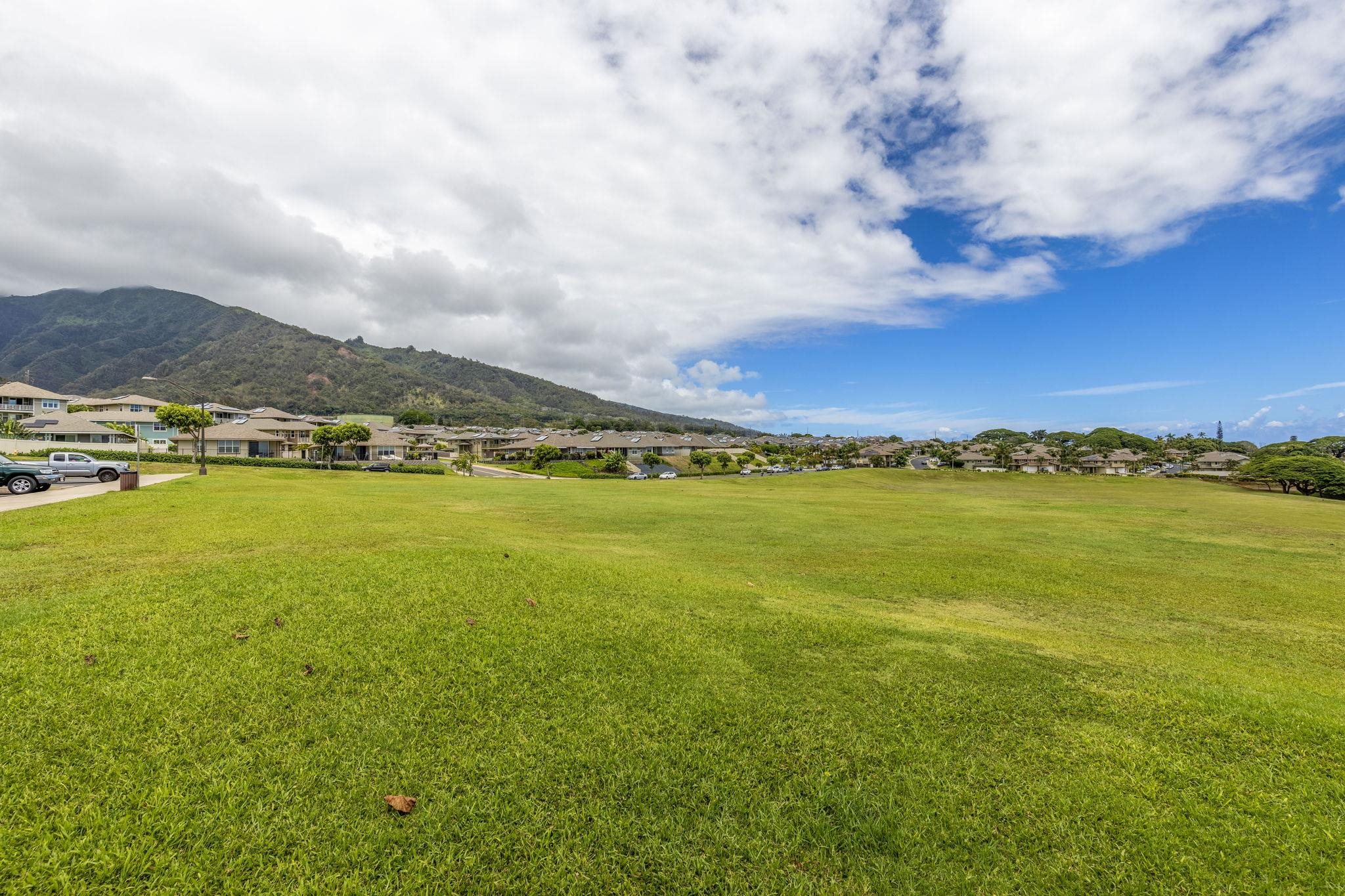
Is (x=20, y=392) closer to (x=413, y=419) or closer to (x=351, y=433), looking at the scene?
(x=351, y=433)

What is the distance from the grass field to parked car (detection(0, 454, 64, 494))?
1029 cm

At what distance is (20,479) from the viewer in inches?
733

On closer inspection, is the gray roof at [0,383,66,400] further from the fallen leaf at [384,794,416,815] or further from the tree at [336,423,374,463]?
the fallen leaf at [384,794,416,815]

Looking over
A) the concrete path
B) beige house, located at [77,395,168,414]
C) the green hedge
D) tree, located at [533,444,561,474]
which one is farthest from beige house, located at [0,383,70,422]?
the concrete path

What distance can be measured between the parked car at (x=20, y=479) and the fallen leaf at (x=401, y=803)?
2445cm

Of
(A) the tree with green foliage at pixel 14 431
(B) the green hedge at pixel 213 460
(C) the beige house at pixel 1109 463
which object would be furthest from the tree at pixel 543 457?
(C) the beige house at pixel 1109 463

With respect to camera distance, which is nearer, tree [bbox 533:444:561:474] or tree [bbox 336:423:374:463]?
tree [bbox 336:423:374:463]

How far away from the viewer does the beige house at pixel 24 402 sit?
242 feet

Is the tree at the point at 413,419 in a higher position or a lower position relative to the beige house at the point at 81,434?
higher

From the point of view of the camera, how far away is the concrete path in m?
15.7

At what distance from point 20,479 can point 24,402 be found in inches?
3558

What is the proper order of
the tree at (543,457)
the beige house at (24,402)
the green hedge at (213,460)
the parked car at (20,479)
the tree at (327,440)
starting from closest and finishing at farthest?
the parked car at (20,479), the green hedge at (213,460), the tree at (327,440), the beige house at (24,402), the tree at (543,457)

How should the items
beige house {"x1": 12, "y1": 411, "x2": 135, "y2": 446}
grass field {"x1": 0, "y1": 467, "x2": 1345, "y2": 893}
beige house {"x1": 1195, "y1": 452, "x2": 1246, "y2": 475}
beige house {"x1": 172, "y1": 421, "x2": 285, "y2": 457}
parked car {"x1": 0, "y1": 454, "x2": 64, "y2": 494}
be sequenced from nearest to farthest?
1. grass field {"x1": 0, "y1": 467, "x2": 1345, "y2": 893}
2. parked car {"x1": 0, "y1": 454, "x2": 64, "y2": 494}
3. beige house {"x1": 12, "y1": 411, "x2": 135, "y2": 446}
4. beige house {"x1": 172, "y1": 421, "x2": 285, "y2": 457}
5. beige house {"x1": 1195, "y1": 452, "x2": 1246, "y2": 475}

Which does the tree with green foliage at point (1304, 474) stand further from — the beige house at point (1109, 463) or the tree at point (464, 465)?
the tree at point (464, 465)
